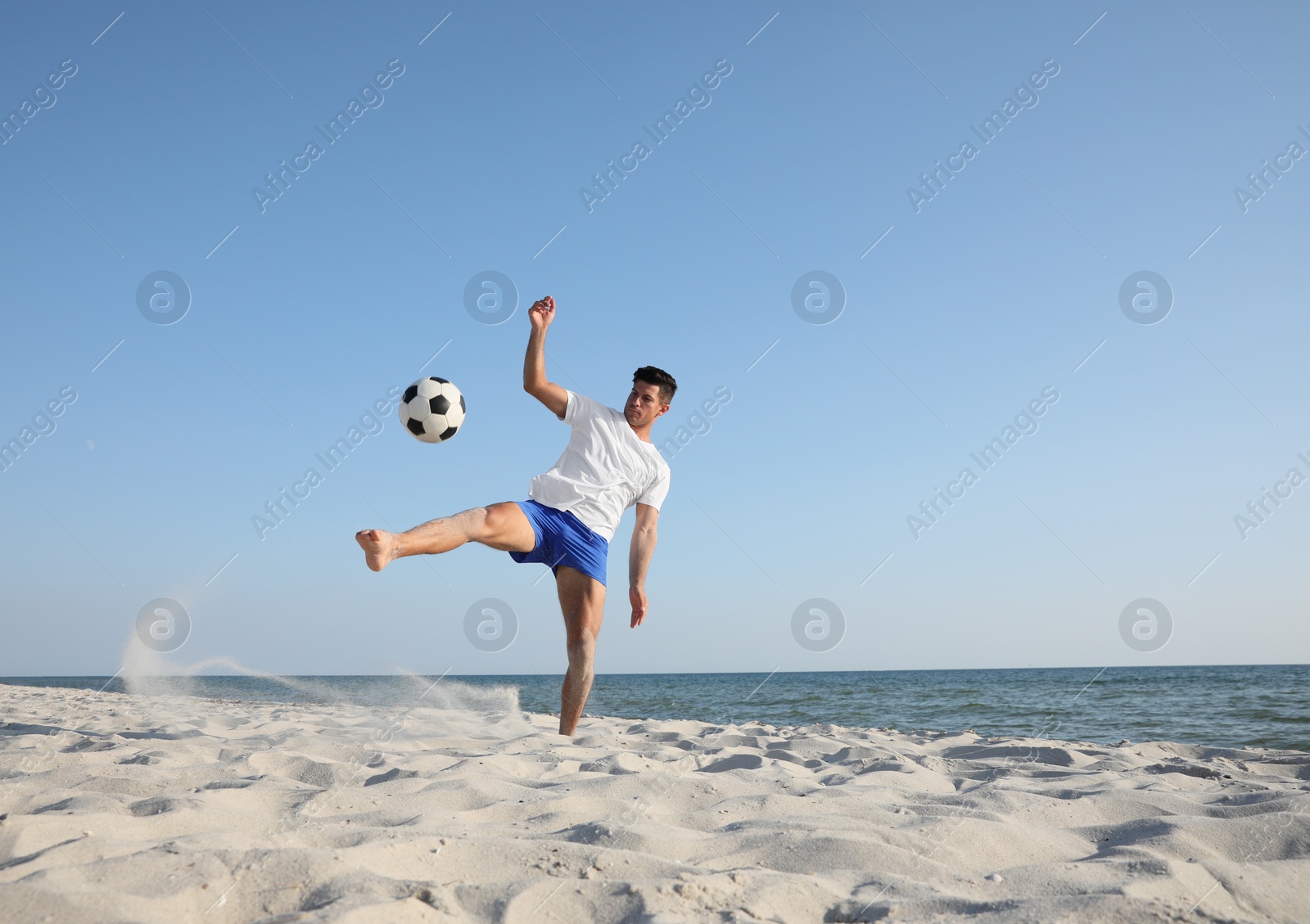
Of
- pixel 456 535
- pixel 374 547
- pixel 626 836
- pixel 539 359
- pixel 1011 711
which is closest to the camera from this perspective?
pixel 626 836

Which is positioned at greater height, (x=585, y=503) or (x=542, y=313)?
(x=542, y=313)

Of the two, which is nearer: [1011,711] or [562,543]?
[562,543]

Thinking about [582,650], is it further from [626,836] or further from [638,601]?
[626,836]

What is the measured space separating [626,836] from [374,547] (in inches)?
60.2

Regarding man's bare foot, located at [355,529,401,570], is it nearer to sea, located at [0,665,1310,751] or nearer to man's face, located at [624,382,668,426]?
man's face, located at [624,382,668,426]

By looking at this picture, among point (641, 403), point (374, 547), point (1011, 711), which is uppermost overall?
point (641, 403)

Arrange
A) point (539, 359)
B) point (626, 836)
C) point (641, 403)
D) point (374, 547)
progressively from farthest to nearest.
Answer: point (641, 403) → point (539, 359) → point (374, 547) → point (626, 836)

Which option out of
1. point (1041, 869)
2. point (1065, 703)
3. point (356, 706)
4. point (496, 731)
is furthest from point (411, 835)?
point (1065, 703)

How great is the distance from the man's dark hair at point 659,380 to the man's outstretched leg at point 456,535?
3.55 feet

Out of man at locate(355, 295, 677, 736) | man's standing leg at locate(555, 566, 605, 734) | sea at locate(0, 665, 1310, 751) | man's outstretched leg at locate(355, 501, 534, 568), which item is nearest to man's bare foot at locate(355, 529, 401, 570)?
man's outstretched leg at locate(355, 501, 534, 568)

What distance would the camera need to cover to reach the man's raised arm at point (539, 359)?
3984mm

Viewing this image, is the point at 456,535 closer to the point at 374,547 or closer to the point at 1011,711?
the point at 374,547

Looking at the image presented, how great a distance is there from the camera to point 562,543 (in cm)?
402

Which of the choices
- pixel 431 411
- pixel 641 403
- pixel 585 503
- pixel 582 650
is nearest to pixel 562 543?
pixel 585 503
